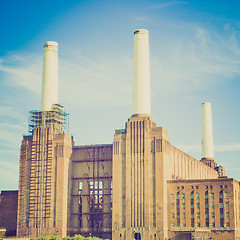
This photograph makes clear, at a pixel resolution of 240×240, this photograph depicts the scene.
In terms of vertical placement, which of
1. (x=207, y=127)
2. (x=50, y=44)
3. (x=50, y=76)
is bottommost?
(x=207, y=127)

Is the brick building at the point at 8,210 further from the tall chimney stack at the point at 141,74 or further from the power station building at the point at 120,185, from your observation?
the tall chimney stack at the point at 141,74

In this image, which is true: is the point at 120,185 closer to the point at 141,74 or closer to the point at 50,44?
the point at 141,74

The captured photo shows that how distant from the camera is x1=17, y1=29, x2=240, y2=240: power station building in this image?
105125 millimetres

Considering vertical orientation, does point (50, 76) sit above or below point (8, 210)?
above

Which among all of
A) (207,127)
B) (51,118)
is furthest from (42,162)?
(207,127)

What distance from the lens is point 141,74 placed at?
11306cm

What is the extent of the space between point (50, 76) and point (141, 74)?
21653 mm

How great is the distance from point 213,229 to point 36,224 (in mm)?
36712

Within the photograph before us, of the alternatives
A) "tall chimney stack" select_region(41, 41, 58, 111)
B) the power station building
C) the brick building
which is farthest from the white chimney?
the brick building

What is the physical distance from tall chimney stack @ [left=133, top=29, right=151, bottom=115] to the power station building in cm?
21

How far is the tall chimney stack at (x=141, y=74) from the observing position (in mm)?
112375

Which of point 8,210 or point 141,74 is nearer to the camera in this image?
point 141,74

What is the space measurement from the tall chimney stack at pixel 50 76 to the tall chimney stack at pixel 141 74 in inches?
758

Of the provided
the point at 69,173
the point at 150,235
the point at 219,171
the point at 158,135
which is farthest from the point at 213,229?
the point at 219,171
